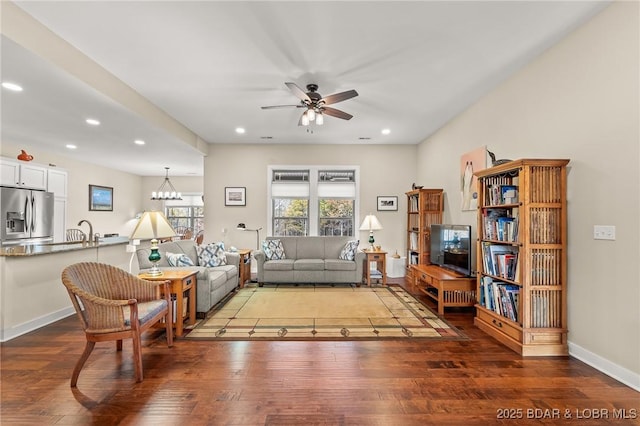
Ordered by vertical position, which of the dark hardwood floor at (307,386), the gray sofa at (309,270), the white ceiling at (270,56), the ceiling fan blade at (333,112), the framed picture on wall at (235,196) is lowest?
the dark hardwood floor at (307,386)

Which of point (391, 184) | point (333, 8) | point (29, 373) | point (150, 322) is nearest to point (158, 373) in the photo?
point (150, 322)

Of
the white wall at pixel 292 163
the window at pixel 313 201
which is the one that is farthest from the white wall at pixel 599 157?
the window at pixel 313 201

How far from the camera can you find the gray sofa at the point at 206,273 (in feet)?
12.0

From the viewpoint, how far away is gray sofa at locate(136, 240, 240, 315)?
12.0ft

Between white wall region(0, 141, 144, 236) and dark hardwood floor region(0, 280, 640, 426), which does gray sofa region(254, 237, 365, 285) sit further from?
white wall region(0, 141, 144, 236)

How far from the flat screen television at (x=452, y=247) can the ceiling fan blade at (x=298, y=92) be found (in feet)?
8.80

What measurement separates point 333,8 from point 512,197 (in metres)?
2.42

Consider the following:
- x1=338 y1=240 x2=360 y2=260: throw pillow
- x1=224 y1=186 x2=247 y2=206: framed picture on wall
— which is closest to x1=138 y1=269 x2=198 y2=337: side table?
x1=338 y1=240 x2=360 y2=260: throw pillow

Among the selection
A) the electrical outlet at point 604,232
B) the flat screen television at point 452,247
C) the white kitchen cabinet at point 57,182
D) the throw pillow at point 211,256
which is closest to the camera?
the electrical outlet at point 604,232

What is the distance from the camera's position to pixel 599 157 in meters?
2.40

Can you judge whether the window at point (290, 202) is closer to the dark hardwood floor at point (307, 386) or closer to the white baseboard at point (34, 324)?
the white baseboard at point (34, 324)

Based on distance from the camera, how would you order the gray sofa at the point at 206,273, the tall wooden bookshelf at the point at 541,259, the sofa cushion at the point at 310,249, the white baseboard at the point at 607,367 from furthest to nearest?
the sofa cushion at the point at 310,249 < the gray sofa at the point at 206,273 < the tall wooden bookshelf at the point at 541,259 < the white baseboard at the point at 607,367

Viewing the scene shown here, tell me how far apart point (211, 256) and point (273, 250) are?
1239 millimetres

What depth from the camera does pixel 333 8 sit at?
2299 mm
